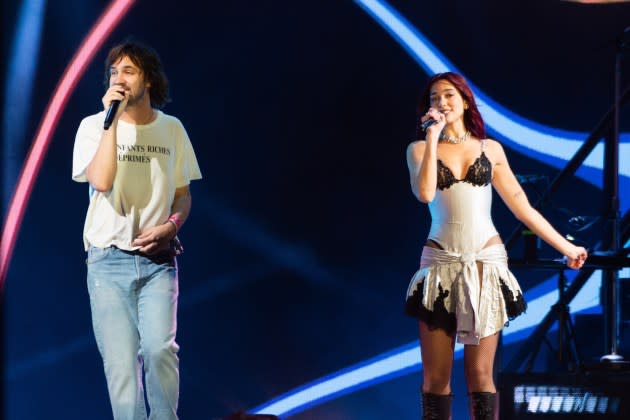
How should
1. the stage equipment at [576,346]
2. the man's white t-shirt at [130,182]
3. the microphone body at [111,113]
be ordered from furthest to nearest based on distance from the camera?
the stage equipment at [576,346] < the man's white t-shirt at [130,182] < the microphone body at [111,113]

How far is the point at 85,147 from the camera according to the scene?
9.79 feet

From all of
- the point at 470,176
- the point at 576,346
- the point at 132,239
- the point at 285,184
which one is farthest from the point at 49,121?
the point at 576,346

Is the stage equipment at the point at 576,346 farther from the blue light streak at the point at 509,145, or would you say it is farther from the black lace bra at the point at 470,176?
the black lace bra at the point at 470,176

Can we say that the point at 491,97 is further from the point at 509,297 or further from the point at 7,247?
the point at 7,247

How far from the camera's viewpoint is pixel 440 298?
3129mm

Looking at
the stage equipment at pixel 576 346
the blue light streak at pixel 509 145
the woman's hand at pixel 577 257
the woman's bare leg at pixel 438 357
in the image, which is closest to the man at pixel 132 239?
the woman's bare leg at pixel 438 357

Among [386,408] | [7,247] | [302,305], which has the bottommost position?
[386,408]

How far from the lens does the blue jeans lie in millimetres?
2822

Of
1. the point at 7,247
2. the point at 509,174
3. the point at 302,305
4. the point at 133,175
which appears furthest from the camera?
the point at 302,305

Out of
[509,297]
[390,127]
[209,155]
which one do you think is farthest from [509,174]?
[209,155]

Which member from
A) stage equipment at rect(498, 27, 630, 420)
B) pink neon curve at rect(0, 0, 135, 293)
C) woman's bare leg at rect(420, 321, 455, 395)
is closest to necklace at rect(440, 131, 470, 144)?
woman's bare leg at rect(420, 321, 455, 395)

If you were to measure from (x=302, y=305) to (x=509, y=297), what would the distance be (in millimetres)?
1495

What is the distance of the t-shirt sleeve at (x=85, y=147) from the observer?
2975 mm

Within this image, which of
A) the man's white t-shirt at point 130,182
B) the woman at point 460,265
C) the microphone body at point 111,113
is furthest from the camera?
the woman at point 460,265
